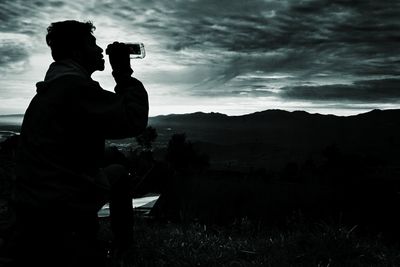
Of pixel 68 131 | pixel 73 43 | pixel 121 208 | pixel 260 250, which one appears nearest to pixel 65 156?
pixel 68 131

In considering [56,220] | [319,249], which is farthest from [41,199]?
[319,249]

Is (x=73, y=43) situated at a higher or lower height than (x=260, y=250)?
higher

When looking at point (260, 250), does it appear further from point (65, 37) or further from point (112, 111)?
point (65, 37)

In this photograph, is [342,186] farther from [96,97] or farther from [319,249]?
[96,97]

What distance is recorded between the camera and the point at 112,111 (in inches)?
90.1

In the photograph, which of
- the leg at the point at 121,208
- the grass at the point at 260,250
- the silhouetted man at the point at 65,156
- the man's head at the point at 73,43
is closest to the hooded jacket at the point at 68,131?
the silhouetted man at the point at 65,156

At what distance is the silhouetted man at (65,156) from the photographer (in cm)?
231

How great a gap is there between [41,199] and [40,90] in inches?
24.3

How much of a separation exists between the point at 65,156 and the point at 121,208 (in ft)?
4.59

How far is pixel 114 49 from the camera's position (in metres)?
2.64

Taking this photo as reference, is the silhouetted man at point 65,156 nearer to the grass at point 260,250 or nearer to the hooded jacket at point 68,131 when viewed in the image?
the hooded jacket at point 68,131

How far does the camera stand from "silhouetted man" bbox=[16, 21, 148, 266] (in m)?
2.31

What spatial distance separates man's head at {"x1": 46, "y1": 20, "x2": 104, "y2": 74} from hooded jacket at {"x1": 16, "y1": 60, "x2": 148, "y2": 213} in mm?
204

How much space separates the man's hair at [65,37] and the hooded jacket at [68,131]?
224mm
